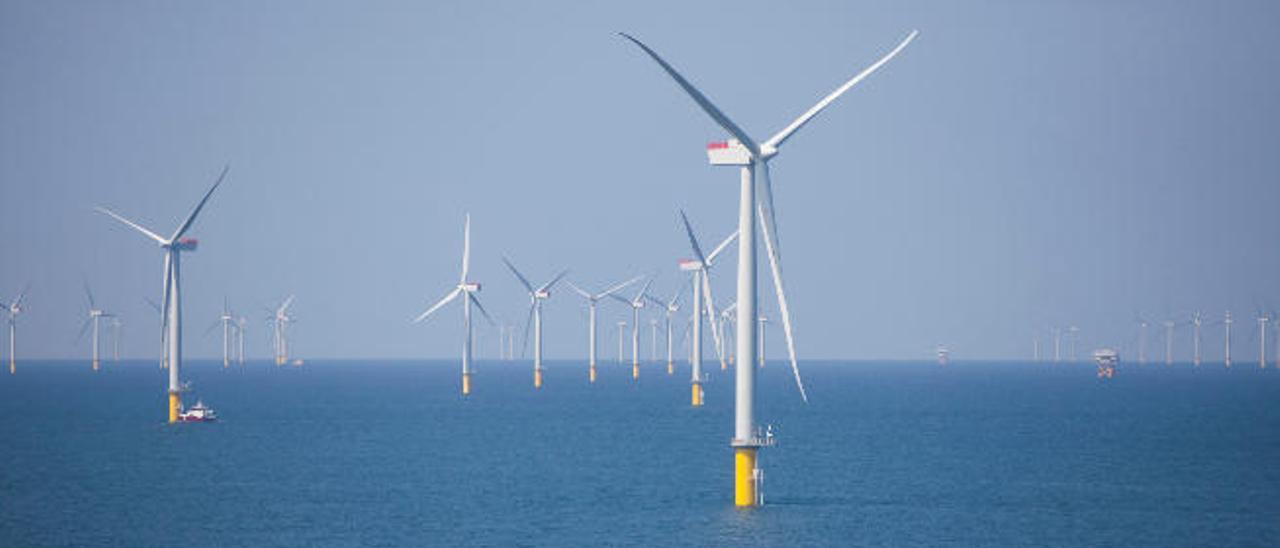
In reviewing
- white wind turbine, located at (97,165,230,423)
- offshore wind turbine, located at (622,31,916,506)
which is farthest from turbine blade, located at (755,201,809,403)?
white wind turbine, located at (97,165,230,423)

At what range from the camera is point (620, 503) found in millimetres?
101562

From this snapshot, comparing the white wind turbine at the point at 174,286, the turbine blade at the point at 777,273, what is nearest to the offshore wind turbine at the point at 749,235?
the turbine blade at the point at 777,273

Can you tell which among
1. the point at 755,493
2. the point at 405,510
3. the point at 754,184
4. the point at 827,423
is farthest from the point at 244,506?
the point at 827,423

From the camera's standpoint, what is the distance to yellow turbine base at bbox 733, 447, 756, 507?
85.8 metres

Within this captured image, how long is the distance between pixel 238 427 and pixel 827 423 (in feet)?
213

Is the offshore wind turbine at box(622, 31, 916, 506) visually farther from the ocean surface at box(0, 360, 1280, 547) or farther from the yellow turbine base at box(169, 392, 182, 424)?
the yellow turbine base at box(169, 392, 182, 424)

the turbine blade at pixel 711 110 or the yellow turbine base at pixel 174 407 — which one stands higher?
the turbine blade at pixel 711 110

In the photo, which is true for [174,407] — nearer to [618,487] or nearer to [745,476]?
[618,487]

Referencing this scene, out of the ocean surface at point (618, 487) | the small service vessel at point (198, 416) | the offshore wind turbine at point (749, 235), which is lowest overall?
the ocean surface at point (618, 487)

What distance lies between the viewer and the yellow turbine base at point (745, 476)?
85.8m

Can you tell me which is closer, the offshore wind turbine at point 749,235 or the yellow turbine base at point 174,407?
the offshore wind turbine at point 749,235

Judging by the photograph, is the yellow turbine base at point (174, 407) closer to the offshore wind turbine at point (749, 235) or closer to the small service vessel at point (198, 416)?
the small service vessel at point (198, 416)

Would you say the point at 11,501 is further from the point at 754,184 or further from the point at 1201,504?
the point at 1201,504

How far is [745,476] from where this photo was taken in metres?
88.2
